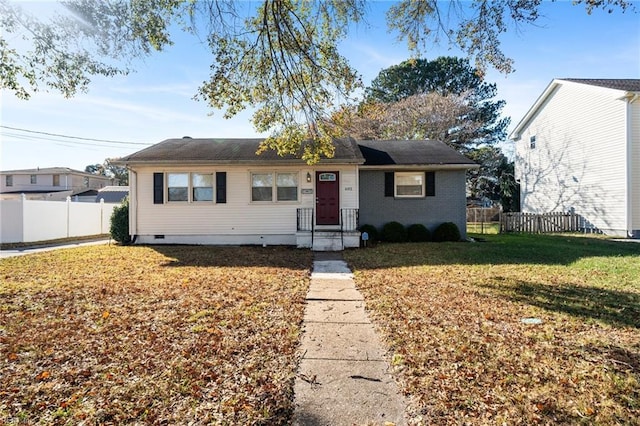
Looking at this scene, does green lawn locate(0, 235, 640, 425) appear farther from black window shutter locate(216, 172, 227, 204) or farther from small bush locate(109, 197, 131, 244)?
black window shutter locate(216, 172, 227, 204)

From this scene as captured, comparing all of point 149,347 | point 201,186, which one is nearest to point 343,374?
point 149,347

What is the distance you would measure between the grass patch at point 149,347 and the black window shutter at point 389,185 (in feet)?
23.6

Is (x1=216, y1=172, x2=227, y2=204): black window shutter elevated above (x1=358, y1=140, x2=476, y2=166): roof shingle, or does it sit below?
below

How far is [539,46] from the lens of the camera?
650 cm

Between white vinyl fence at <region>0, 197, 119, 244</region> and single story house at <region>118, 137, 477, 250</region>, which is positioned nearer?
single story house at <region>118, 137, 477, 250</region>

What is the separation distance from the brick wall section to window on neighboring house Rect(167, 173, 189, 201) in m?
6.98

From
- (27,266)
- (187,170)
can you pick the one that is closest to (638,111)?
(187,170)

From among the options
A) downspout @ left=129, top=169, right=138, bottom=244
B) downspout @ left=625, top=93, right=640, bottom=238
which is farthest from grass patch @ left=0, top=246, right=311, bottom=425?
downspout @ left=625, top=93, right=640, bottom=238

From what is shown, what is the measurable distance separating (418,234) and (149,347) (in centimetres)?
1067

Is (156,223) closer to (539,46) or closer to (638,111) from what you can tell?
(539,46)

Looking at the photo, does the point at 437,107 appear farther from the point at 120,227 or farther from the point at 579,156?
the point at 120,227

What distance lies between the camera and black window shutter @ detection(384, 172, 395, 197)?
1313 cm

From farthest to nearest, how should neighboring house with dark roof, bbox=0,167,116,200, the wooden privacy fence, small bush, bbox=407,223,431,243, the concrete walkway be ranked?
neighboring house with dark roof, bbox=0,167,116,200 → the wooden privacy fence → small bush, bbox=407,223,431,243 → the concrete walkway

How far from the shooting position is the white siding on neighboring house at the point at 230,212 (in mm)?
12055
